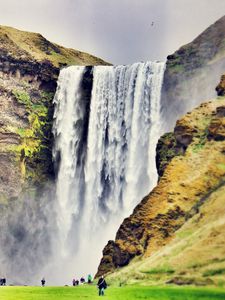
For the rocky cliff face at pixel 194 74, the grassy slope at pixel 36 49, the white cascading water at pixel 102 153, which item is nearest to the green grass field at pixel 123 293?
the white cascading water at pixel 102 153

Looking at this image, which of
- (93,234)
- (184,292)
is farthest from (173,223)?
(93,234)

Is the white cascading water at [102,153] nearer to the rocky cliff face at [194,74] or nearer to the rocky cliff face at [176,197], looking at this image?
the rocky cliff face at [194,74]

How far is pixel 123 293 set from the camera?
41344 millimetres

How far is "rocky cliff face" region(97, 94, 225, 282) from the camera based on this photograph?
5306 cm

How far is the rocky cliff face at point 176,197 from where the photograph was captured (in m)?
53.1

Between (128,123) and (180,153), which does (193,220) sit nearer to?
(180,153)

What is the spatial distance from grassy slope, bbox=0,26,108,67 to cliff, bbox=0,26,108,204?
0.56ft

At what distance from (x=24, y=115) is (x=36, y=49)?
15.5 meters

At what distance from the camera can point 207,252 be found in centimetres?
4372

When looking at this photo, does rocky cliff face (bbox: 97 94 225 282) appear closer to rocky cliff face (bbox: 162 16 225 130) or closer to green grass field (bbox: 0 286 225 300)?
green grass field (bbox: 0 286 225 300)

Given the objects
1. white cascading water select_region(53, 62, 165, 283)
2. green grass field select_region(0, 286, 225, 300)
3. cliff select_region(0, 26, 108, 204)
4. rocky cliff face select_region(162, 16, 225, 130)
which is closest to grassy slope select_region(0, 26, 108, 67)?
cliff select_region(0, 26, 108, 204)

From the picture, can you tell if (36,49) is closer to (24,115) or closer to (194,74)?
(24,115)

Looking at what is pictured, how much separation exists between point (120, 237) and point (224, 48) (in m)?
47.8

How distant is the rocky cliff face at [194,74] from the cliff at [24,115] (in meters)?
21.3
